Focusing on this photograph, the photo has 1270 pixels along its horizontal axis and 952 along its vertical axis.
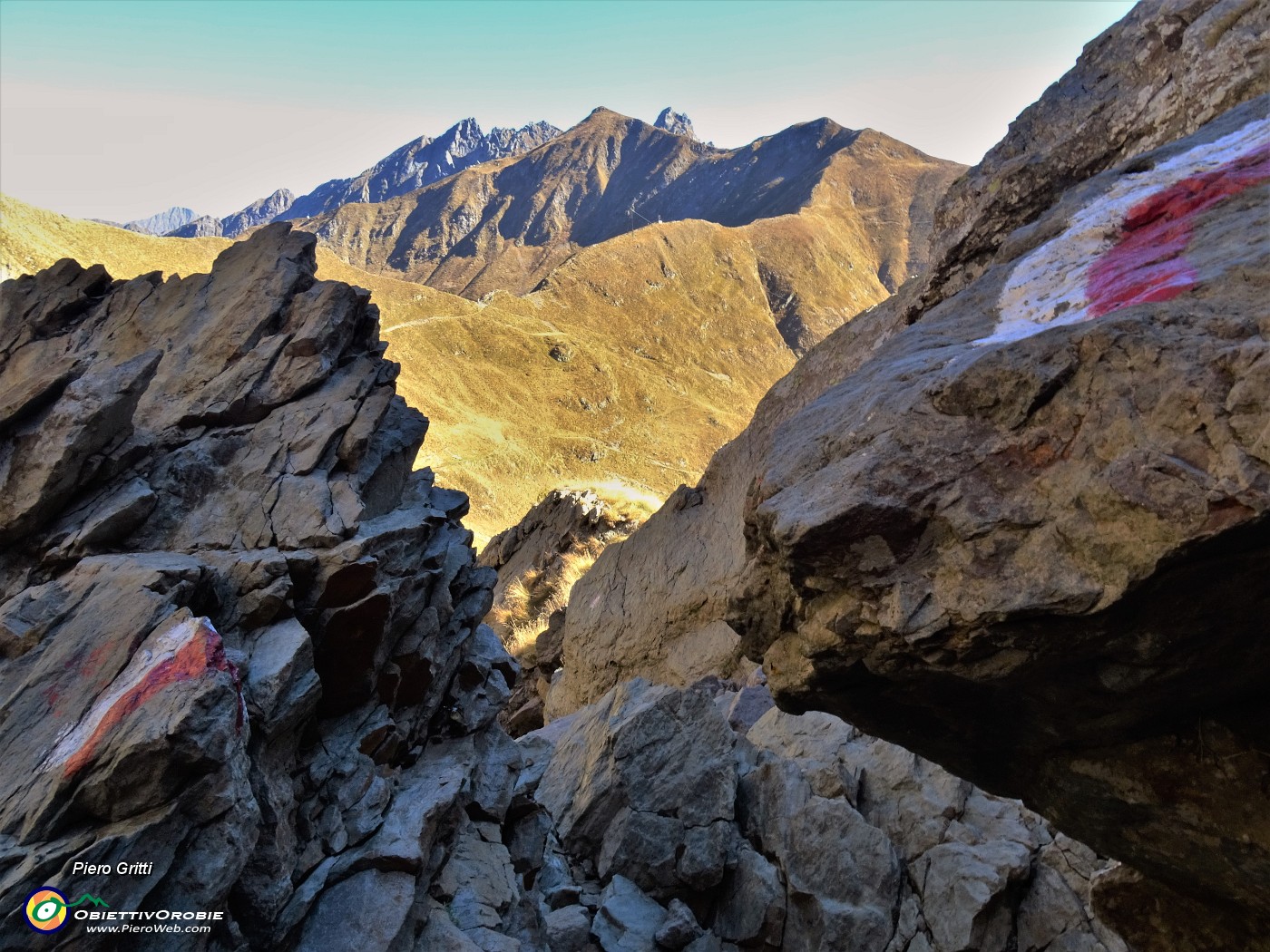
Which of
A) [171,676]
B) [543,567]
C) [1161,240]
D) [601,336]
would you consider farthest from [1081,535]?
[601,336]

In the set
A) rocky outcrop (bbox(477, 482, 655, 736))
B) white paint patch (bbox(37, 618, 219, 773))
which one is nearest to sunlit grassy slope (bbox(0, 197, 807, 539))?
rocky outcrop (bbox(477, 482, 655, 736))

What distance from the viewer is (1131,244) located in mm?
8797

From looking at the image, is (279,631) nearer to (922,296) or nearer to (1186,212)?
(1186,212)

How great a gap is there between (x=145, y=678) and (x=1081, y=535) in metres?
8.79

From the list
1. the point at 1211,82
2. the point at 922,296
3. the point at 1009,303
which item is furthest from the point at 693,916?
the point at 1211,82

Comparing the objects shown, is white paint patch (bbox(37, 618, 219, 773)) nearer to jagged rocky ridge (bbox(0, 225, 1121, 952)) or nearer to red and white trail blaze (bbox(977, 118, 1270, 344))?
jagged rocky ridge (bbox(0, 225, 1121, 952))

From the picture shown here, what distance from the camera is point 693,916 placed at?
44.3 ft

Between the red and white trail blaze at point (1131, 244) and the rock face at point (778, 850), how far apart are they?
32.4ft

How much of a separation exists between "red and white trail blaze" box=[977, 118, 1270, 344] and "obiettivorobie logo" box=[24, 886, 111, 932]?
10.1 meters

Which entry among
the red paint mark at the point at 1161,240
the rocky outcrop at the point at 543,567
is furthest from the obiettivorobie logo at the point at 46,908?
the rocky outcrop at the point at 543,567

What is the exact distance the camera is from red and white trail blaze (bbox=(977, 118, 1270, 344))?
778cm

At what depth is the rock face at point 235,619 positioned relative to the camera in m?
7.25

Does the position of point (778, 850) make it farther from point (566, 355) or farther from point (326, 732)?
point (566, 355)

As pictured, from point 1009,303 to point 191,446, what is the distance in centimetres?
1217
